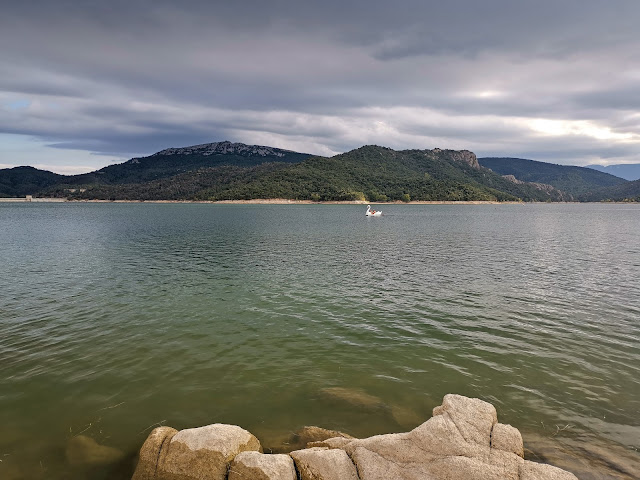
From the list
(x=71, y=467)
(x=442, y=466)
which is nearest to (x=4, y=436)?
(x=71, y=467)

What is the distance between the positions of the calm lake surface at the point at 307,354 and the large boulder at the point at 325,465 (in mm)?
2360

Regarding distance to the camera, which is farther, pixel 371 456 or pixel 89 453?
pixel 89 453

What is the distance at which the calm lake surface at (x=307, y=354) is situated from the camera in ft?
36.5

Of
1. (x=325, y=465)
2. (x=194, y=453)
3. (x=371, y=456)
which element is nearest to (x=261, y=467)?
(x=325, y=465)

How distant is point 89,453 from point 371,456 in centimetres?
776

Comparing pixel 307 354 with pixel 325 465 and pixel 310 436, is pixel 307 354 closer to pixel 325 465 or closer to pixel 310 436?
pixel 310 436

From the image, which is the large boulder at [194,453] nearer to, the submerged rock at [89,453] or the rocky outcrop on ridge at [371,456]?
the rocky outcrop on ridge at [371,456]

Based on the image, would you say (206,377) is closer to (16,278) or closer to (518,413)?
(518,413)

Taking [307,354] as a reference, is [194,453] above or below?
above

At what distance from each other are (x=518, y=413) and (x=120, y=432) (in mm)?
12453

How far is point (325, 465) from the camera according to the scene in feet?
26.2

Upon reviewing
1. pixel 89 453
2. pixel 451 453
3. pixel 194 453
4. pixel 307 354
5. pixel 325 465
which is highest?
→ pixel 451 453

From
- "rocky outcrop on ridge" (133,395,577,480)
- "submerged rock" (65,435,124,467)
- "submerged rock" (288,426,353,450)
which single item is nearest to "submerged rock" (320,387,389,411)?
"submerged rock" (288,426,353,450)

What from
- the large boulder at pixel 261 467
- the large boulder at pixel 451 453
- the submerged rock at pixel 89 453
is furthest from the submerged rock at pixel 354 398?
the submerged rock at pixel 89 453
